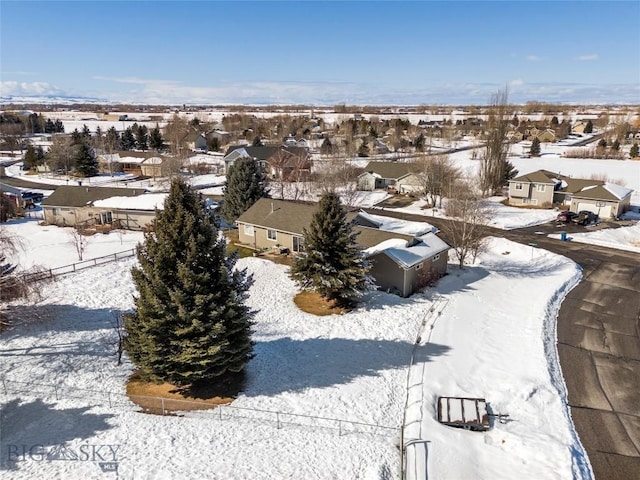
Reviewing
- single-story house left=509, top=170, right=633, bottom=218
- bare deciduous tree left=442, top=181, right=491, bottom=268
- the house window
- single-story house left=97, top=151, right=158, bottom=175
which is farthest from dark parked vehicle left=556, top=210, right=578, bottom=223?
single-story house left=97, top=151, right=158, bottom=175

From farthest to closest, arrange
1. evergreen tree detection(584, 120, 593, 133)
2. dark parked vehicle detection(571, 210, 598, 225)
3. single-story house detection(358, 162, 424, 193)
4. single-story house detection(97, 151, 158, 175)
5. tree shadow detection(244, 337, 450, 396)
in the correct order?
evergreen tree detection(584, 120, 593, 133) < single-story house detection(97, 151, 158, 175) < single-story house detection(358, 162, 424, 193) < dark parked vehicle detection(571, 210, 598, 225) < tree shadow detection(244, 337, 450, 396)

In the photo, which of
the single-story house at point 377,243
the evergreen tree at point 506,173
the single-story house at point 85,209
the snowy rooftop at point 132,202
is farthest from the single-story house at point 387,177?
the single-story house at point 85,209

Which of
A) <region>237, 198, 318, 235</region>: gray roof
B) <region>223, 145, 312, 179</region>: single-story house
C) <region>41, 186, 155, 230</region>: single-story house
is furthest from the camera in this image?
<region>223, 145, 312, 179</region>: single-story house

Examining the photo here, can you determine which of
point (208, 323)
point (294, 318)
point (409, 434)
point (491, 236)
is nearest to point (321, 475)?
point (409, 434)

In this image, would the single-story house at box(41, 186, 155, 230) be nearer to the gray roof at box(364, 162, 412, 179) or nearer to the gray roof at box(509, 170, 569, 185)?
the gray roof at box(364, 162, 412, 179)

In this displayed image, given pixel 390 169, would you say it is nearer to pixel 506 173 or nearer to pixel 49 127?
pixel 506 173

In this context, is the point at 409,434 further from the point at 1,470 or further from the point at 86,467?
the point at 1,470

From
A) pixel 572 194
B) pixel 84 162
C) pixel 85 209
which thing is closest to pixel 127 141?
pixel 84 162

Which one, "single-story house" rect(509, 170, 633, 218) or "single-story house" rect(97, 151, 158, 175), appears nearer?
"single-story house" rect(509, 170, 633, 218)
